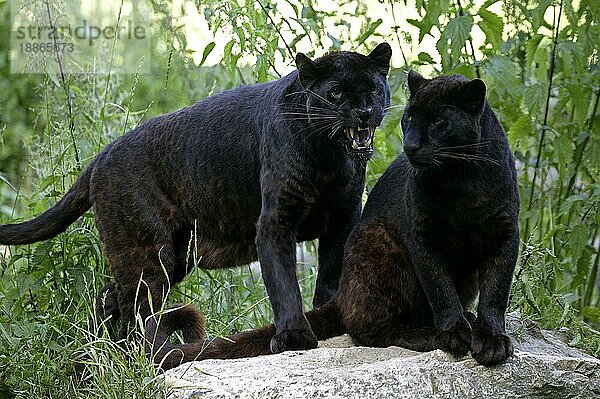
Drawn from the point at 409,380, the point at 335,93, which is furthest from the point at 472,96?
the point at 409,380

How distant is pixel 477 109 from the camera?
3502 millimetres

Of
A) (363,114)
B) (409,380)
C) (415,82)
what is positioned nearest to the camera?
(409,380)

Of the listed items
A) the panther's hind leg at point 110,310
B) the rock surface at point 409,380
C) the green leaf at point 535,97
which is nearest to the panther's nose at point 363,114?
the rock surface at point 409,380

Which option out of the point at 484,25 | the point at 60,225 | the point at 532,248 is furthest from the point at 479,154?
the point at 60,225

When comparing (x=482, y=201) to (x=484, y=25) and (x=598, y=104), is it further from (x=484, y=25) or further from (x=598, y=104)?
(x=598, y=104)

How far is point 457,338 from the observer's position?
3.48 metres

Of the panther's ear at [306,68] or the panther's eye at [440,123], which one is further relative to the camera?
the panther's ear at [306,68]

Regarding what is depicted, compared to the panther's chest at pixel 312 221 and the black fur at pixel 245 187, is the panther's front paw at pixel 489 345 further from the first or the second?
the panther's chest at pixel 312 221

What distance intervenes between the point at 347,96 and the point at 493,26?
4.01ft

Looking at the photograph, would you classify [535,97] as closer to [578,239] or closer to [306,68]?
[578,239]

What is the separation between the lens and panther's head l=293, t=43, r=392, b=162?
3863mm

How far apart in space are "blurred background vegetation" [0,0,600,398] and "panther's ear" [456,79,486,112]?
1237 millimetres

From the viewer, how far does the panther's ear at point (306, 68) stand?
3969 millimetres

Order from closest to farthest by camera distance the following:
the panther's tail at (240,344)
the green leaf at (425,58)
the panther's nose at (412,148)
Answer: the panther's nose at (412,148), the panther's tail at (240,344), the green leaf at (425,58)
